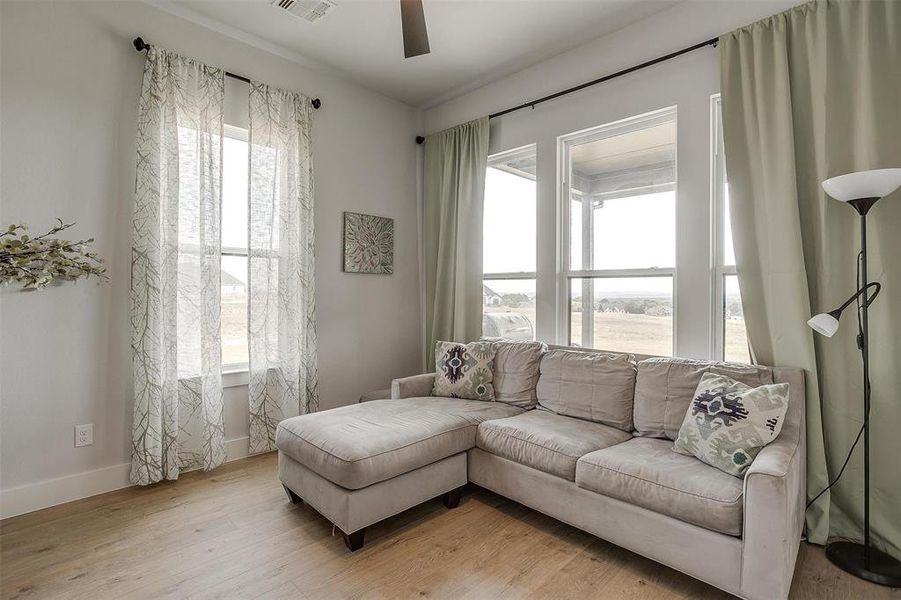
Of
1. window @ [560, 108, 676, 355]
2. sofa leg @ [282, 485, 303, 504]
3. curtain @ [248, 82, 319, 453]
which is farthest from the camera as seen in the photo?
curtain @ [248, 82, 319, 453]

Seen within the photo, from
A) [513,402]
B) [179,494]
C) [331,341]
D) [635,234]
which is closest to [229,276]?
[331,341]

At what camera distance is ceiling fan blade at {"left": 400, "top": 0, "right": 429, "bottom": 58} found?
5.98 ft

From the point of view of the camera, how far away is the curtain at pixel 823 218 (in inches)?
79.0

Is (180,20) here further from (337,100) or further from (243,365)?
(243,365)

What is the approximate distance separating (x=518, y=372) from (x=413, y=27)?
2.06 metres

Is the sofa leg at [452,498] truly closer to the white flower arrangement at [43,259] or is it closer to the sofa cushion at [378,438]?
the sofa cushion at [378,438]

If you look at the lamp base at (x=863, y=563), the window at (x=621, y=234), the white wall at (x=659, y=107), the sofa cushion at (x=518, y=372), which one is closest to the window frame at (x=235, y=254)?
the sofa cushion at (x=518, y=372)

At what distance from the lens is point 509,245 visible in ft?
12.2

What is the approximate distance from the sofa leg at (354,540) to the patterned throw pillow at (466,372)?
117 centimetres

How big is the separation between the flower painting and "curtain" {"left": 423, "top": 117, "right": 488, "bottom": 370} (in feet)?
1.33

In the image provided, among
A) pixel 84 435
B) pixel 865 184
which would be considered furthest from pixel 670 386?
pixel 84 435

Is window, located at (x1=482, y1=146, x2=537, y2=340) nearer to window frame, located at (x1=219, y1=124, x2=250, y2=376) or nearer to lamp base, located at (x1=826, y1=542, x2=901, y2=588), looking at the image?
window frame, located at (x1=219, y1=124, x2=250, y2=376)

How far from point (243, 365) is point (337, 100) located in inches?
88.4

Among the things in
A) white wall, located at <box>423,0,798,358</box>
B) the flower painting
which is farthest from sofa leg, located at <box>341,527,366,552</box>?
the flower painting
